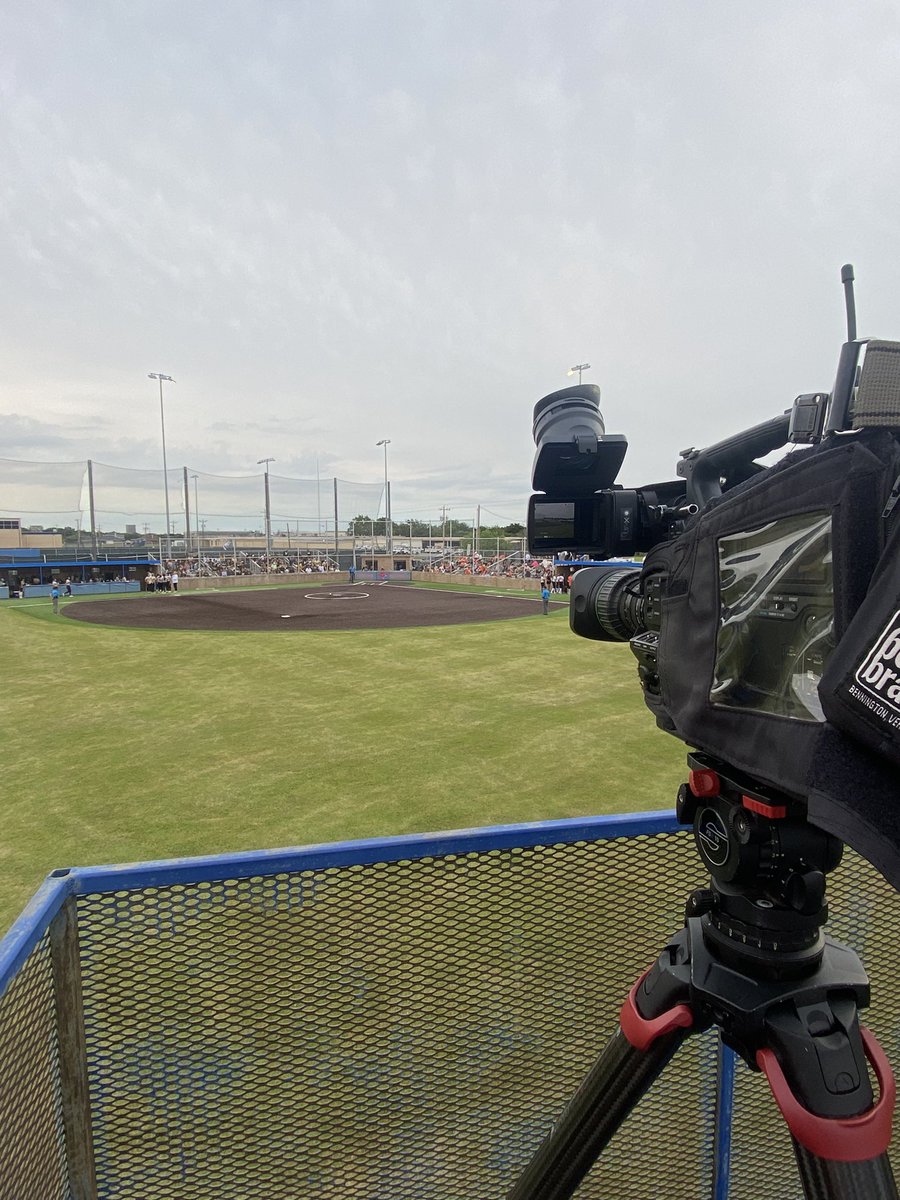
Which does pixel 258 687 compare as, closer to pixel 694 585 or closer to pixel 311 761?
pixel 311 761

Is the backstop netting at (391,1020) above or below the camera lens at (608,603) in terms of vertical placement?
below

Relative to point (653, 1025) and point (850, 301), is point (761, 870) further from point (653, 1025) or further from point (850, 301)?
point (850, 301)

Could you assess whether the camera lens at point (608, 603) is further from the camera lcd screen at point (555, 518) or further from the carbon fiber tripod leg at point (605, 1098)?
the carbon fiber tripod leg at point (605, 1098)

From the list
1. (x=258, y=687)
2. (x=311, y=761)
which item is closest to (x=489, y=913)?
(x=311, y=761)

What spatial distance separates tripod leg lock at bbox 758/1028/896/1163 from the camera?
0.83 m

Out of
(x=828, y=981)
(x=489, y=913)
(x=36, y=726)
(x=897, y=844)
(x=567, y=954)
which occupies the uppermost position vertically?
(x=897, y=844)

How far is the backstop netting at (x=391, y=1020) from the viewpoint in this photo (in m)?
1.42

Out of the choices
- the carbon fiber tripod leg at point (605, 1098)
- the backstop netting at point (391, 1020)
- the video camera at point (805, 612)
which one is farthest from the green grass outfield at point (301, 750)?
the video camera at point (805, 612)

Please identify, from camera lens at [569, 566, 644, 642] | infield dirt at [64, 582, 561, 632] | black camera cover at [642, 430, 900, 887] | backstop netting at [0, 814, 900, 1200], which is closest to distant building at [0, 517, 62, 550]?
infield dirt at [64, 582, 561, 632]

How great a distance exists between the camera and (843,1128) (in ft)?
2.75

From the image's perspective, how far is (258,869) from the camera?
1.37m

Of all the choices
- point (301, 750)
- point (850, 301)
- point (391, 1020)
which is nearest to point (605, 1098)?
point (391, 1020)

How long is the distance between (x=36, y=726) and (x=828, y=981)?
29.3 feet

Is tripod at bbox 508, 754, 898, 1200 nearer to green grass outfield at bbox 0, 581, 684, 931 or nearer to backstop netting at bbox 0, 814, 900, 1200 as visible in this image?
backstop netting at bbox 0, 814, 900, 1200
